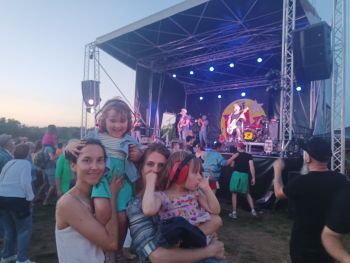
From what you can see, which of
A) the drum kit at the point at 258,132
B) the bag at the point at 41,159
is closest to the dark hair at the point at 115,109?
the bag at the point at 41,159

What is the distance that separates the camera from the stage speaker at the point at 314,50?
6.84 m

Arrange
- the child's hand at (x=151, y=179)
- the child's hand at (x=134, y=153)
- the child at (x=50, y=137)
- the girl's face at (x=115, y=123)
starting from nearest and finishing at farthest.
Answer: the child's hand at (x=151, y=179) → the child's hand at (x=134, y=153) → the girl's face at (x=115, y=123) → the child at (x=50, y=137)

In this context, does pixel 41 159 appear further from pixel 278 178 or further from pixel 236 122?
pixel 236 122

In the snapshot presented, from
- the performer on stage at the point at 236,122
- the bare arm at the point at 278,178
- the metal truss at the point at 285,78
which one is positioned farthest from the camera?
the performer on stage at the point at 236,122

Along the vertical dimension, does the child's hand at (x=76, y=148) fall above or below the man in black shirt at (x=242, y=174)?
above

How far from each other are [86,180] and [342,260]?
4.35 ft

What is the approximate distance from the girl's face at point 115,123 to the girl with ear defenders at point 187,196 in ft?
2.46

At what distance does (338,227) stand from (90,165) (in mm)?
1303

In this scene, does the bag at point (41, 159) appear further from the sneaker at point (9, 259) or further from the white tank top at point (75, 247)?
the white tank top at point (75, 247)

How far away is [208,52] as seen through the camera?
12.0m

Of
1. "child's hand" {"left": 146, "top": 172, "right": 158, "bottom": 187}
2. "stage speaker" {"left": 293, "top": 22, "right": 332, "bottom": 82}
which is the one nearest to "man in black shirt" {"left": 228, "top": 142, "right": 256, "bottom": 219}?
"stage speaker" {"left": 293, "top": 22, "right": 332, "bottom": 82}

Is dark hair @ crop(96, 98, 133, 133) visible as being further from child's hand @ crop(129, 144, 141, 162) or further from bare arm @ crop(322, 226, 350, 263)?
bare arm @ crop(322, 226, 350, 263)

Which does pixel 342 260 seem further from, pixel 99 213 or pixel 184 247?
pixel 99 213

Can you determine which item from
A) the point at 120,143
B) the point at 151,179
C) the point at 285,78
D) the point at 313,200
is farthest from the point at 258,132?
the point at 151,179
